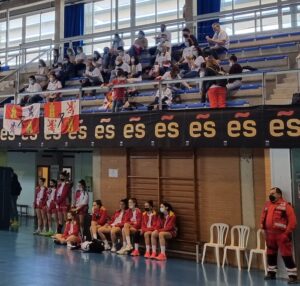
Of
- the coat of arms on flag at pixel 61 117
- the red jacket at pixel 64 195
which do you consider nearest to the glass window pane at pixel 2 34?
the red jacket at pixel 64 195

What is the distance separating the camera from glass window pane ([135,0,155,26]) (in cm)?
1862

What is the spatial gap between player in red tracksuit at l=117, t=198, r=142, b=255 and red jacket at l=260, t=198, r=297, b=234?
10.7 feet

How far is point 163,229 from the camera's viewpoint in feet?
32.1

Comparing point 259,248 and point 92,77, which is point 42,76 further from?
point 259,248

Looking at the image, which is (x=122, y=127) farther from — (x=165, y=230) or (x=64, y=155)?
(x=64, y=155)

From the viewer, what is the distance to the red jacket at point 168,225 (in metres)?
9.76

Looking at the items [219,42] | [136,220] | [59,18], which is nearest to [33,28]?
[59,18]

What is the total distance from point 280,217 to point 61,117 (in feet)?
18.9

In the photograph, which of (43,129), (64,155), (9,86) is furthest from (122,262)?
(9,86)

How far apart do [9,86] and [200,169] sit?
983 centimetres

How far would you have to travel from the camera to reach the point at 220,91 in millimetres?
9148

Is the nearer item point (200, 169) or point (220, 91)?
point (220, 91)

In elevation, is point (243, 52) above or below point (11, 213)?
above

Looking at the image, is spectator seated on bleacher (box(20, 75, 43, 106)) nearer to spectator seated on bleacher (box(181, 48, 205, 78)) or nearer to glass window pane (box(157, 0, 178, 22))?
spectator seated on bleacher (box(181, 48, 205, 78))
